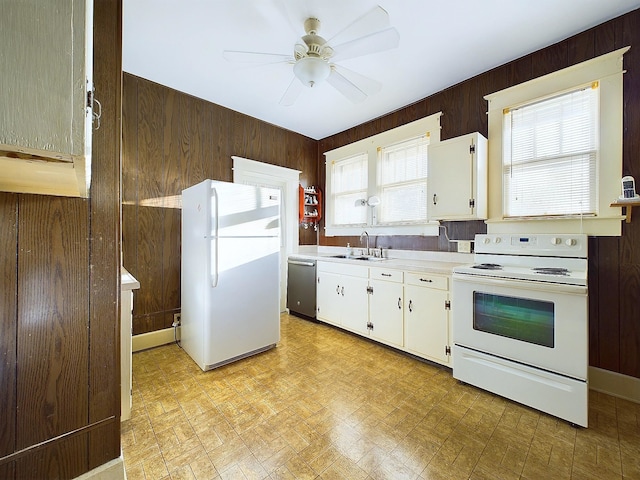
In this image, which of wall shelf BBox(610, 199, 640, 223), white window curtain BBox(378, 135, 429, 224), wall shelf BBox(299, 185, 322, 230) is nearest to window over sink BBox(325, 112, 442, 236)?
white window curtain BBox(378, 135, 429, 224)

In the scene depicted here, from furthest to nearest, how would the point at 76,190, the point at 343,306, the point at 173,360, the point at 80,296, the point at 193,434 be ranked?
the point at 343,306 < the point at 173,360 < the point at 193,434 < the point at 80,296 < the point at 76,190

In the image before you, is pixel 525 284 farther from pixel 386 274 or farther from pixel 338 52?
pixel 338 52

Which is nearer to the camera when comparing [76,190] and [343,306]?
[76,190]

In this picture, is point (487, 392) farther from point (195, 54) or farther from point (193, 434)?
point (195, 54)

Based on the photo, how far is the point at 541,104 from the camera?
96.6 inches

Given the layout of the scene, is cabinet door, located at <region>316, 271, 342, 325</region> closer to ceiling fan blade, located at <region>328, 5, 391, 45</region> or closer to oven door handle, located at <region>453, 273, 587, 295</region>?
oven door handle, located at <region>453, 273, 587, 295</region>

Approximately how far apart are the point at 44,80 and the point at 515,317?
261 cm

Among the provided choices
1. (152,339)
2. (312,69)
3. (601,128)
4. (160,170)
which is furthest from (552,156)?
(152,339)

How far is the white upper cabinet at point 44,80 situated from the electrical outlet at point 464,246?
306 cm

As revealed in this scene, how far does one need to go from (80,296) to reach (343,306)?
268 cm

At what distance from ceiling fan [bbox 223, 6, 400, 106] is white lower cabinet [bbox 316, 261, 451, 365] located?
5.93 feet

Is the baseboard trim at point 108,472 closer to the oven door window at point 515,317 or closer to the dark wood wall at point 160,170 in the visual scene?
the dark wood wall at point 160,170

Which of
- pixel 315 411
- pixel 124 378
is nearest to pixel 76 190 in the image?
pixel 124 378

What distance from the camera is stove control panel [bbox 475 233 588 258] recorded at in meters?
2.13
